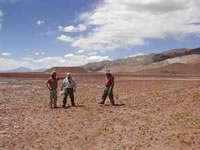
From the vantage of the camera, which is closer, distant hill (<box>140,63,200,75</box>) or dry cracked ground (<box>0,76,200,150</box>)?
dry cracked ground (<box>0,76,200,150</box>)

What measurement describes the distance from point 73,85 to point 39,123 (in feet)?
17.6

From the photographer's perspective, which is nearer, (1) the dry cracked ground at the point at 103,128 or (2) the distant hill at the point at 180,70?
(1) the dry cracked ground at the point at 103,128

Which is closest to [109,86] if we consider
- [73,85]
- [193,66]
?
[73,85]

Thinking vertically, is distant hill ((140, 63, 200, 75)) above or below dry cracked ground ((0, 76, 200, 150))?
above

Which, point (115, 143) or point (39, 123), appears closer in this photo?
point (115, 143)

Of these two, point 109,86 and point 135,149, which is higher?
point 109,86

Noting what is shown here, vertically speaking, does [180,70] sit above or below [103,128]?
above

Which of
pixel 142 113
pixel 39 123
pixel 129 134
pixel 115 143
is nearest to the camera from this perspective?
pixel 115 143

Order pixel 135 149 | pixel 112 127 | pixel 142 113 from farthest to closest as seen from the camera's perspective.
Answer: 1. pixel 142 113
2. pixel 112 127
3. pixel 135 149

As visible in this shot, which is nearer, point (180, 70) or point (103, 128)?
point (103, 128)

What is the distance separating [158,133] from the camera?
11.1 m

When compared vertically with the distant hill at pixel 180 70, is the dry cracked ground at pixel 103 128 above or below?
below

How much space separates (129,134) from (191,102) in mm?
7152

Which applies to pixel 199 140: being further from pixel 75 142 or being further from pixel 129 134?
pixel 75 142
